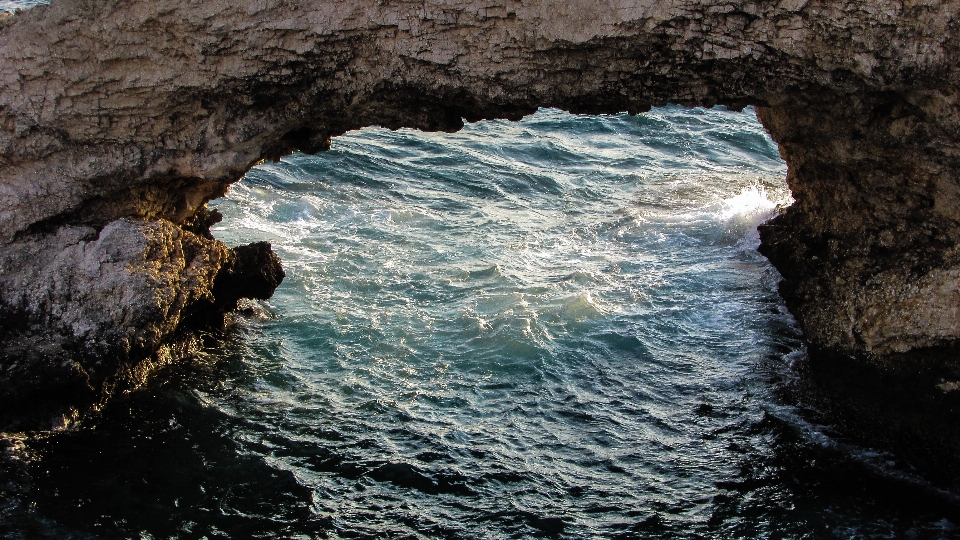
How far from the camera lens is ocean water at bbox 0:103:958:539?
8.09m

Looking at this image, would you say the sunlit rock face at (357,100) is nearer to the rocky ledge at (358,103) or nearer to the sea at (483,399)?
the rocky ledge at (358,103)

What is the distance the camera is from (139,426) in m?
9.00

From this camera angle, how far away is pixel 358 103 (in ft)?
27.6

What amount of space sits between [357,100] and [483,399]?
10.9ft

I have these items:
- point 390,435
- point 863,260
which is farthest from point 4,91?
point 863,260

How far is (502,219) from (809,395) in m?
5.66

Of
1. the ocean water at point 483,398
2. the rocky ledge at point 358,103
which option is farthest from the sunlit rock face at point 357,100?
the ocean water at point 483,398

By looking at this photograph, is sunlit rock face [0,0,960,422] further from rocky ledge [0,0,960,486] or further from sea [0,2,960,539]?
sea [0,2,960,539]

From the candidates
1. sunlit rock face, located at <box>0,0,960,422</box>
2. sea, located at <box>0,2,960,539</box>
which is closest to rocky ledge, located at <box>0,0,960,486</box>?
sunlit rock face, located at <box>0,0,960,422</box>

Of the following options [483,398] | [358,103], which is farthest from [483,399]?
[358,103]

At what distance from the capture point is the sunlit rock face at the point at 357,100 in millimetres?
7531

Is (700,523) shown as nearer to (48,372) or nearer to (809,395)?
(809,395)

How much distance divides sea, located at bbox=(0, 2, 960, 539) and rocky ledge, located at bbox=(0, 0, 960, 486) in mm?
1010

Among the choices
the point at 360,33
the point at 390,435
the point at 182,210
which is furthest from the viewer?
the point at 182,210
